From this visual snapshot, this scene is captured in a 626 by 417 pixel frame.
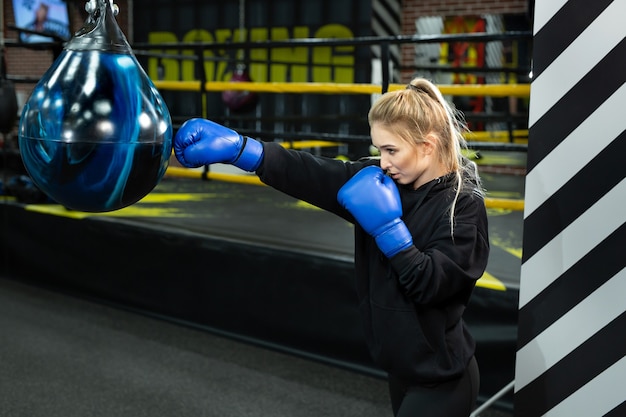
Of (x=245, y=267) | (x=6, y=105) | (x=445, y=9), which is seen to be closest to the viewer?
(x=245, y=267)

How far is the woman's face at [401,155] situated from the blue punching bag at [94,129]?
0.38 m

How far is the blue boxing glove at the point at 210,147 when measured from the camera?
1.21 metres

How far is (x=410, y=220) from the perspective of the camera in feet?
4.27

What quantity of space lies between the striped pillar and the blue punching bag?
0.82 metres

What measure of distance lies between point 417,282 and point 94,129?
0.58 metres

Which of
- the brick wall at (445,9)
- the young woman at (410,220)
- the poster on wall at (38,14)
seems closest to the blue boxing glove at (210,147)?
the young woman at (410,220)

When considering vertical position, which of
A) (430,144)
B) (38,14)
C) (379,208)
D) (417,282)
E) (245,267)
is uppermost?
(38,14)

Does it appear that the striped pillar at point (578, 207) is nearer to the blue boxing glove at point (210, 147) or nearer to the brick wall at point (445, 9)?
the blue boxing glove at point (210, 147)

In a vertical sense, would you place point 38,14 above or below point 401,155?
above

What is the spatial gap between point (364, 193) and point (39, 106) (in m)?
0.55

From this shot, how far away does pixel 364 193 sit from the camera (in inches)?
48.1

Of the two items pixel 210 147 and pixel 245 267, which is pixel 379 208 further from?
pixel 245 267

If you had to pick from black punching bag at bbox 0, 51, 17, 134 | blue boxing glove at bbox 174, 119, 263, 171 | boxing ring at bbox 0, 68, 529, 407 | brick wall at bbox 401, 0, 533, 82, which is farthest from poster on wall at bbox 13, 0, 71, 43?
blue boxing glove at bbox 174, 119, 263, 171

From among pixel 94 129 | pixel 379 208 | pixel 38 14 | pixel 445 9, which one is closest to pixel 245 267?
pixel 379 208
